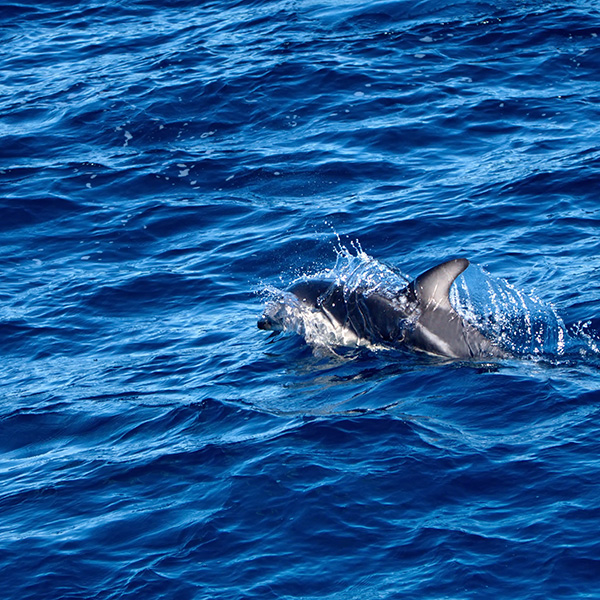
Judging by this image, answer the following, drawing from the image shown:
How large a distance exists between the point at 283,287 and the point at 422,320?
3.24m

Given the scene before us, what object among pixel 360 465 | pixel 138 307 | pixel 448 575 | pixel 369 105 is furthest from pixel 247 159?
pixel 448 575

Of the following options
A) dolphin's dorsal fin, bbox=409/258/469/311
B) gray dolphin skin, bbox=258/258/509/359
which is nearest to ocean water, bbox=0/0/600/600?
gray dolphin skin, bbox=258/258/509/359

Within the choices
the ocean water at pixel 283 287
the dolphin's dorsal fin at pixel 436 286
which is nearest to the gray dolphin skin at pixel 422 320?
the dolphin's dorsal fin at pixel 436 286

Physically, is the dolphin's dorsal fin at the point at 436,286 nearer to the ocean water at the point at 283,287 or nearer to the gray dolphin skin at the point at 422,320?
the gray dolphin skin at the point at 422,320

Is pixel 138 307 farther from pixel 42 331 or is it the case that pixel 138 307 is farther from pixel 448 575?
pixel 448 575

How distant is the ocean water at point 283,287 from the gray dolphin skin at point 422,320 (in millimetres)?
250

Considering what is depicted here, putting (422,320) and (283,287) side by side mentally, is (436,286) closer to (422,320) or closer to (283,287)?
(422,320)

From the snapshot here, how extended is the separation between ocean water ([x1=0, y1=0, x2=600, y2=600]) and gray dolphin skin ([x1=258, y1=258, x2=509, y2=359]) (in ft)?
0.82

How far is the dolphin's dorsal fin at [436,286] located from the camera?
11.6 meters

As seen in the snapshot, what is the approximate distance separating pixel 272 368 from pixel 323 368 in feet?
2.07

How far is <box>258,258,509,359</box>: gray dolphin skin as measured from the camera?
11.8 metres

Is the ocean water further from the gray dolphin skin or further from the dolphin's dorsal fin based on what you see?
the dolphin's dorsal fin

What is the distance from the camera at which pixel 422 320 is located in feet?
39.5

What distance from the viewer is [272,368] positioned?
1256 cm
